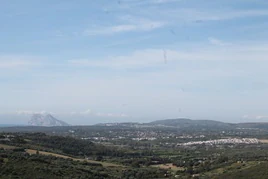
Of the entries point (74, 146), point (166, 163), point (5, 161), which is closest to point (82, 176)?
point (5, 161)

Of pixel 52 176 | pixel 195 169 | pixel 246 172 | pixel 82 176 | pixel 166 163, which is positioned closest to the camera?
pixel 52 176

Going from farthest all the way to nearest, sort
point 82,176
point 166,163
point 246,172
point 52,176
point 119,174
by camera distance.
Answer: point 166,163, point 119,174, point 246,172, point 82,176, point 52,176

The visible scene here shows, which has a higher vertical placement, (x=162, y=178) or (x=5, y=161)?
(x=5, y=161)

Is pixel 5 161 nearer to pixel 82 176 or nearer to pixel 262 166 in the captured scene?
pixel 82 176

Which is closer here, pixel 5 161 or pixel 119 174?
pixel 5 161

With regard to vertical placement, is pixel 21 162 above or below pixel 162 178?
above

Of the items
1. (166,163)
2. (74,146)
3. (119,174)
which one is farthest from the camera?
(74,146)

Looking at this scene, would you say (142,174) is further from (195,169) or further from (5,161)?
(5,161)

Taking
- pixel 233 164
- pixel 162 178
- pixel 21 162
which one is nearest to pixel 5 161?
pixel 21 162

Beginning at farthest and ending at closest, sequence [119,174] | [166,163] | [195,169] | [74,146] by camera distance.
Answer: [74,146] < [166,163] < [195,169] < [119,174]
